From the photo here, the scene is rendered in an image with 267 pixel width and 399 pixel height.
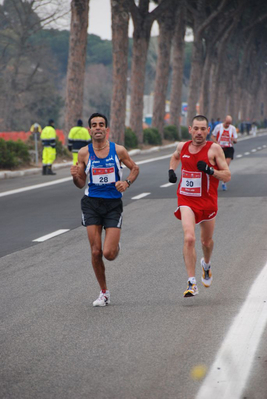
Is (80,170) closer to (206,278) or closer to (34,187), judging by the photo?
(206,278)

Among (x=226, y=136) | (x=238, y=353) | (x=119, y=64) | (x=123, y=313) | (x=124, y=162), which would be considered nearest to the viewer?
(x=238, y=353)

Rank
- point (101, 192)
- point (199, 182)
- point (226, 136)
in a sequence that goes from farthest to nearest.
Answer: point (226, 136)
point (199, 182)
point (101, 192)

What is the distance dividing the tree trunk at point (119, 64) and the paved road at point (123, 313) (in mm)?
24724

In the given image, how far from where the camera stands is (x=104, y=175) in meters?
7.88

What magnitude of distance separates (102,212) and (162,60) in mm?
41712

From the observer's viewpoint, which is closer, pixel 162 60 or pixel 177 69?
pixel 162 60

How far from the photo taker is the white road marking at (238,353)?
195 inches

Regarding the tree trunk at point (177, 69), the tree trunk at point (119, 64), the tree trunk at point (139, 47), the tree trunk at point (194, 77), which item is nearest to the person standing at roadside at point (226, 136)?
the tree trunk at point (119, 64)

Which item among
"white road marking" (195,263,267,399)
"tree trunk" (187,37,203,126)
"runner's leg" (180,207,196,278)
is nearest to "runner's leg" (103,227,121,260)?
"runner's leg" (180,207,196,278)

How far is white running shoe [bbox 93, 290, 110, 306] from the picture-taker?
7637 mm

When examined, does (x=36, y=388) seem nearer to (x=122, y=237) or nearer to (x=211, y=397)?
(x=211, y=397)

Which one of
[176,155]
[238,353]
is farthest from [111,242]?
[238,353]

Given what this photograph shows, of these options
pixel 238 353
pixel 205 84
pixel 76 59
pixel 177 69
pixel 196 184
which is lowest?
pixel 205 84

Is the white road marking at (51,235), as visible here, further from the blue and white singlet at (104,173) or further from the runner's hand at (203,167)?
the runner's hand at (203,167)
